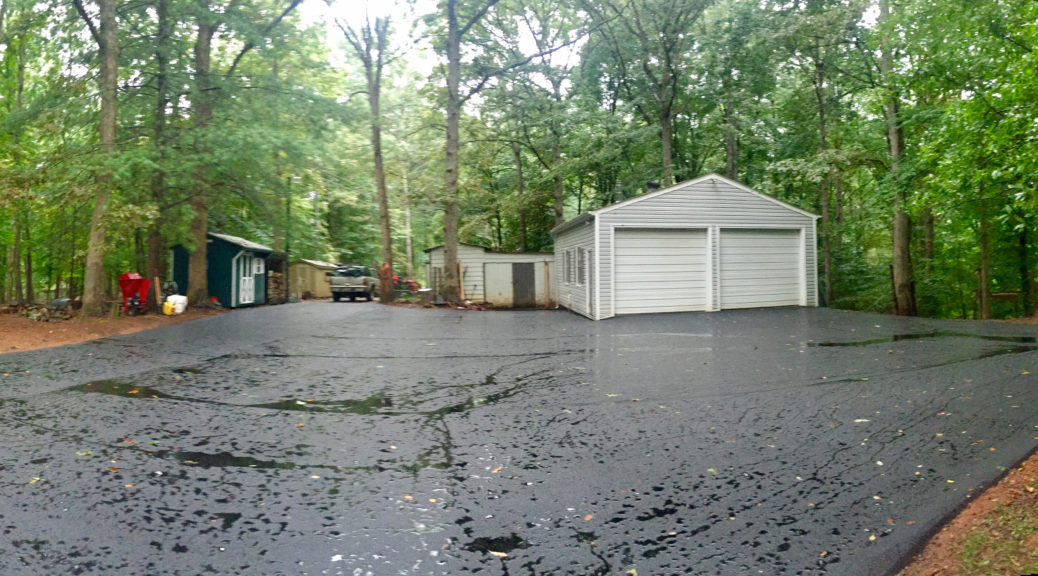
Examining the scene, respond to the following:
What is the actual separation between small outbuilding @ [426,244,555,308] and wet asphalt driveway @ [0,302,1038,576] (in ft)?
49.7

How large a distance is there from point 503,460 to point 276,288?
25225mm

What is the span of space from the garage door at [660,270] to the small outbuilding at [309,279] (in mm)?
22499

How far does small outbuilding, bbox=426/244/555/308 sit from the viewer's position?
959 inches

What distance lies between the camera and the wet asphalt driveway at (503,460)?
3150 mm

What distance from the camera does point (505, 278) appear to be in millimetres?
24406

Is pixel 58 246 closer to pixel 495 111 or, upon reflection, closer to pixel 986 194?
pixel 495 111

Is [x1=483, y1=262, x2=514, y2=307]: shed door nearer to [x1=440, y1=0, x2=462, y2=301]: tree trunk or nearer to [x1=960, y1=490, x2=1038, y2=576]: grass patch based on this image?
[x1=440, y1=0, x2=462, y2=301]: tree trunk

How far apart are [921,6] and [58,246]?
23322 millimetres

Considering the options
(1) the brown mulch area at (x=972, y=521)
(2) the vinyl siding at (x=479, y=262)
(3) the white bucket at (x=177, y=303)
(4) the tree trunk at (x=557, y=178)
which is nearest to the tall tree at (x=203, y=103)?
(3) the white bucket at (x=177, y=303)

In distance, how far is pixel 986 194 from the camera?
13.4 m

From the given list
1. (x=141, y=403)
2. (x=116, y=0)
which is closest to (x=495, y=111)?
(x=116, y=0)

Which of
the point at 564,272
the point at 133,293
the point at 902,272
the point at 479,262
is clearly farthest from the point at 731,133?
the point at 133,293

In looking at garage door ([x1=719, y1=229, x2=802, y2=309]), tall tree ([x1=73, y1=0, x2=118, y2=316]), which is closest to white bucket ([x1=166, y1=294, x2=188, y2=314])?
tall tree ([x1=73, y1=0, x2=118, y2=316])

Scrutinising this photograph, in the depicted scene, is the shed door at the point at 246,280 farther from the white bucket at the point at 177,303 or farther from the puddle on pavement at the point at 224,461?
the puddle on pavement at the point at 224,461
